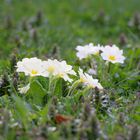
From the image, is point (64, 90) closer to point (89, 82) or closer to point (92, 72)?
point (89, 82)

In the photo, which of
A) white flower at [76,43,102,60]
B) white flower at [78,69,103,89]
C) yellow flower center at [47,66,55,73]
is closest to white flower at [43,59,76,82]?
yellow flower center at [47,66,55,73]

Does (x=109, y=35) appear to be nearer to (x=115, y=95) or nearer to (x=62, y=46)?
(x=62, y=46)


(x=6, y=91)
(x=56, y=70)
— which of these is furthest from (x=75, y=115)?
(x=6, y=91)

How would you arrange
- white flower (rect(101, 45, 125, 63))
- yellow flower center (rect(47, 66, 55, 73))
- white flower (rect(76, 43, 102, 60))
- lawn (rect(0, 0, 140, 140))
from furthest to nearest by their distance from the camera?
white flower (rect(76, 43, 102, 60))
white flower (rect(101, 45, 125, 63))
yellow flower center (rect(47, 66, 55, 73))
lawn (rect(0, 0, 140, 140))

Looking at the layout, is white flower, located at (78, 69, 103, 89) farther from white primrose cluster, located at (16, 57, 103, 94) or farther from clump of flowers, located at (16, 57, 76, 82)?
clump of flowers, located at (16, 57, 76, 82)

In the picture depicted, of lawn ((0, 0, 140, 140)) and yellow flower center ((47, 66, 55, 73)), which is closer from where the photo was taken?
lawn ((0, 0, 140, 140))

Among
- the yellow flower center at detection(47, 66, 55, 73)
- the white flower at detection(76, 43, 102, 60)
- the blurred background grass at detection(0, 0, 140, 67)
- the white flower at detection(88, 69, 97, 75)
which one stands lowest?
the yellow flower center at detection(47, 66, 55, 73)

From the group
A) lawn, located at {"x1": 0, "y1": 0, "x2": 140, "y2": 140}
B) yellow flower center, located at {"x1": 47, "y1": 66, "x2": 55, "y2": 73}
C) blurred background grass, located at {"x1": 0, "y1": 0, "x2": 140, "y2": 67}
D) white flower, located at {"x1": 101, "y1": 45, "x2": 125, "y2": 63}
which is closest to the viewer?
lawn, located at {"x1": 0, "y1": 0, "x2": 140, "y2": 140}

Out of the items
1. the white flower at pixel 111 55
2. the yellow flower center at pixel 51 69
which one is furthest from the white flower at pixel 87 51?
the yellow flower center at pixel 51 69
